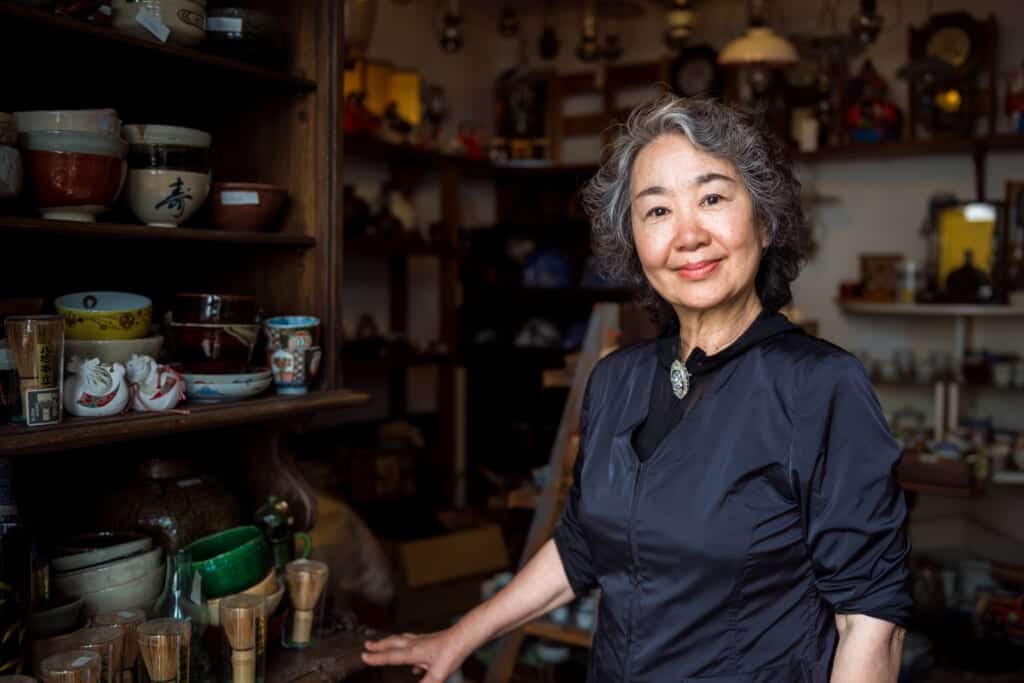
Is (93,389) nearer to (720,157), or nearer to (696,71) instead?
(720,157)

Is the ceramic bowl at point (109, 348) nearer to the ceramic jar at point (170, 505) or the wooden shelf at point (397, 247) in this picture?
the ceramic jar at point (170, 505)

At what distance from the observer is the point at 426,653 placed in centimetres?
151

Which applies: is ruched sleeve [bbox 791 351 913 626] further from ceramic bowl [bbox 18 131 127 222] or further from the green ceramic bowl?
ceramic bowl [bbox 18 131 127 222]

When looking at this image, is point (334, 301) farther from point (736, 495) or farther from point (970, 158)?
point (970, 158)

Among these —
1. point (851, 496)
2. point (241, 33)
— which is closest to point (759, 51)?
point (241, 33)

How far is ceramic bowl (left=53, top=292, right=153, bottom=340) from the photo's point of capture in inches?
59.9

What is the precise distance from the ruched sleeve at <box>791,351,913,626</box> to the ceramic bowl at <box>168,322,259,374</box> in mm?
975

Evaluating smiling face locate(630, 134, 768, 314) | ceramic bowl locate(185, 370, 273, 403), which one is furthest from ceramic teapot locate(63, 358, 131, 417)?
smiling face locate(630, 134, 768, 314)

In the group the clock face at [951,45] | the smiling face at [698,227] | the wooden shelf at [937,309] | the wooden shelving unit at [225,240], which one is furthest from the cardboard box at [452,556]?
the clock face at [951,45]

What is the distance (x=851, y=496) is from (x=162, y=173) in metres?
1.17

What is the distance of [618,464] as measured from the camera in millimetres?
1425

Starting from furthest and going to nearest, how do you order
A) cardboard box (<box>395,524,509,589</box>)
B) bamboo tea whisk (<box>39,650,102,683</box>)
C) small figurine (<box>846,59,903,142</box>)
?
small figurine (<box>846,59,903,142</box>) < cardboard box (<box>395,524,509,589</box>) < bamboo tea whisk (<box>39,650,102,683</box>)

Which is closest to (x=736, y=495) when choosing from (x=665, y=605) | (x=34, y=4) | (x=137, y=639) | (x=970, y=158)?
(x=665, y=605)

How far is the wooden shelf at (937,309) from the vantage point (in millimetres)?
4156
